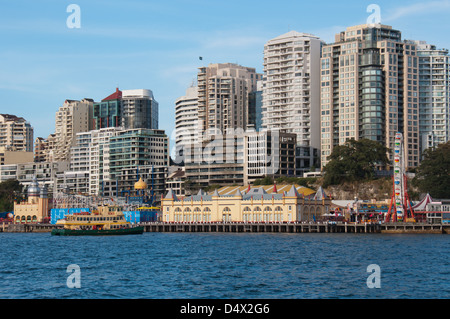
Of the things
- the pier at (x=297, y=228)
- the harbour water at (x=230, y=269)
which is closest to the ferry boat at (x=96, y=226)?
the pier at (x=297, y=228)

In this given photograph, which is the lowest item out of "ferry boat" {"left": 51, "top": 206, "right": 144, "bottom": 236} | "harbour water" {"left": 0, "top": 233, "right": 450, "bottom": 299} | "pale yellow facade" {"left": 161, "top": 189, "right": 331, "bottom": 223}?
"harbour water" {"left": 0, "top": 233, "right": 450, "bottom": 299}

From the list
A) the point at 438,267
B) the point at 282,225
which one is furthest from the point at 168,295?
the point at 282,225

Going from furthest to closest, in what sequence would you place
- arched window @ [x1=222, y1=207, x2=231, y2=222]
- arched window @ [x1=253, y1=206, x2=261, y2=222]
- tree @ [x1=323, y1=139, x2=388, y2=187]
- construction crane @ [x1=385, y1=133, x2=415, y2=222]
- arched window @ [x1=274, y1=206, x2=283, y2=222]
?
tree @ [x1=323, y1=139, x2=388, y2=187] → arched window @ [x1=222, y1=207, x2=231, y2=222] → arched window @ [x1=253, y1=206, x2=261, y2=222] → arched window @ [x1=274, y1=206, x2=283, y2=222] → construction crane @ [x1=385, y1=133, x2=415, y2=222]

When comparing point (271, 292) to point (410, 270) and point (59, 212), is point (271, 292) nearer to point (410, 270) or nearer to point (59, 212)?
point (410, 270)

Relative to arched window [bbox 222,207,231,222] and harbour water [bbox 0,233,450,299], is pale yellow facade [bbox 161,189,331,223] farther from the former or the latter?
harbour water [bbox 0,233,450,299]

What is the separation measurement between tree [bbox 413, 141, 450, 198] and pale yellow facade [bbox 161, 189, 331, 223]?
23388 mm

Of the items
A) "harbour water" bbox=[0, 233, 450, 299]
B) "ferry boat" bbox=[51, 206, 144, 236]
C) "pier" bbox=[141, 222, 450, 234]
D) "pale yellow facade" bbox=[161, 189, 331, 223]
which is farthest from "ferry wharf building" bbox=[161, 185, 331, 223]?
"harbour water" bbox=[0, 233, 450, 299]

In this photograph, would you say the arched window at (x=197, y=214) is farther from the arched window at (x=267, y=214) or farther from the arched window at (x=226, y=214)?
the arched window at (x=267, y=214)

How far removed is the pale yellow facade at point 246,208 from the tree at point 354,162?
19.3 m

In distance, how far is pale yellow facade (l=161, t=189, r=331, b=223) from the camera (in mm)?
161375

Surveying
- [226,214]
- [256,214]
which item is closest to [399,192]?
[256,214]

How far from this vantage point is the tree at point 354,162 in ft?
613

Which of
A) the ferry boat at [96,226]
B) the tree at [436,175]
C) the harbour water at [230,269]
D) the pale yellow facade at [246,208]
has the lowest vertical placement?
the harbour water at [230,269]

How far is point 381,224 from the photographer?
15225 cm
